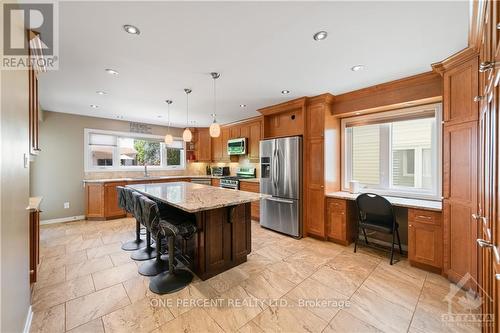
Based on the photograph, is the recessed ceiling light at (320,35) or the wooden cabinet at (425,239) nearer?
the recessed ceiling light at (320,35)

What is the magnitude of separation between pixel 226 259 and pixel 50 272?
2.10 m

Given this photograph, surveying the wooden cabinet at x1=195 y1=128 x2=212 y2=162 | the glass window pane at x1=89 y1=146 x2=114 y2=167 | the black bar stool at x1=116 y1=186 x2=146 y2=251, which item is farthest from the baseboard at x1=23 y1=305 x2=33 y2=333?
the wooden cabinet at x1=195 y1=128 x2=212 y2=162

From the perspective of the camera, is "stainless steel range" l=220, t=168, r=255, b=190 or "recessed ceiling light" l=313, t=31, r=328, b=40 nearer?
"recessed ceiling light" l=313, t=31, r=328, b=40

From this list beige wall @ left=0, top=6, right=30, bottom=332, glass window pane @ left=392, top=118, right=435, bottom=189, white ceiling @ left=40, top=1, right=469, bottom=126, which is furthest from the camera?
glass window pane @ left=392, top=118, right=435, bottom=189

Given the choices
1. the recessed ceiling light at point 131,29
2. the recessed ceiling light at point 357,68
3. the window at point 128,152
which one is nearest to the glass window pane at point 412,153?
the recessed ceiling light at point 357,68

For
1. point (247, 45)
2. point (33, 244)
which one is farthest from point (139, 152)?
point (247, 45)

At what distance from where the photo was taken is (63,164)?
460cm

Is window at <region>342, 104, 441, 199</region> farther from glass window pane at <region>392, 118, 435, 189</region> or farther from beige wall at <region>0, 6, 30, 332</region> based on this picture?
beige wall at <region>0, 6, 30, 332</region>

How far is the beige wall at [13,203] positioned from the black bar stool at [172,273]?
3.27 feet

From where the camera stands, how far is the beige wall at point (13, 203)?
117 cm

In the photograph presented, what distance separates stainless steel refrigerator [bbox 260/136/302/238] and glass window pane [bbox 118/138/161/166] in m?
3.47

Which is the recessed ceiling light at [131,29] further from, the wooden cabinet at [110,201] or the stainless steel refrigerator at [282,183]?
the wooden cabinet at [110,201]

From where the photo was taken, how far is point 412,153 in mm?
3117

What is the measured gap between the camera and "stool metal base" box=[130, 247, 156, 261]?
2.88 metres
